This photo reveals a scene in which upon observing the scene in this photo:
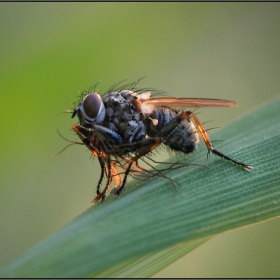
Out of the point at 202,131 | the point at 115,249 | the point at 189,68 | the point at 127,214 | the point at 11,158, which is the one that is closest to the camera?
the point at 115,249

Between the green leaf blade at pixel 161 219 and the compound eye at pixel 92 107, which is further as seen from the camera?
the compound eye at pixel 92 107

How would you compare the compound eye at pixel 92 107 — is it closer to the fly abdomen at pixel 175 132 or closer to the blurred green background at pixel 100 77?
the fly abdomen at pixel 175 132

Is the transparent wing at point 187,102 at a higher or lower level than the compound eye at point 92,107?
lower

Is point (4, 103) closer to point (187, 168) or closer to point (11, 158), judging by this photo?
point (11, 158)

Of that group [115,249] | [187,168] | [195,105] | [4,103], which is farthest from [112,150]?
[4,103]

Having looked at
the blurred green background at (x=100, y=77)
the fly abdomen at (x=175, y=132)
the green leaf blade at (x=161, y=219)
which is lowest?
the green leaf blade at (x=161, y=219)

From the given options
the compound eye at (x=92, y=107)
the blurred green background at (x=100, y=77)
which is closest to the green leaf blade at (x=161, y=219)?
the compound eye at (x=92, y=107)
